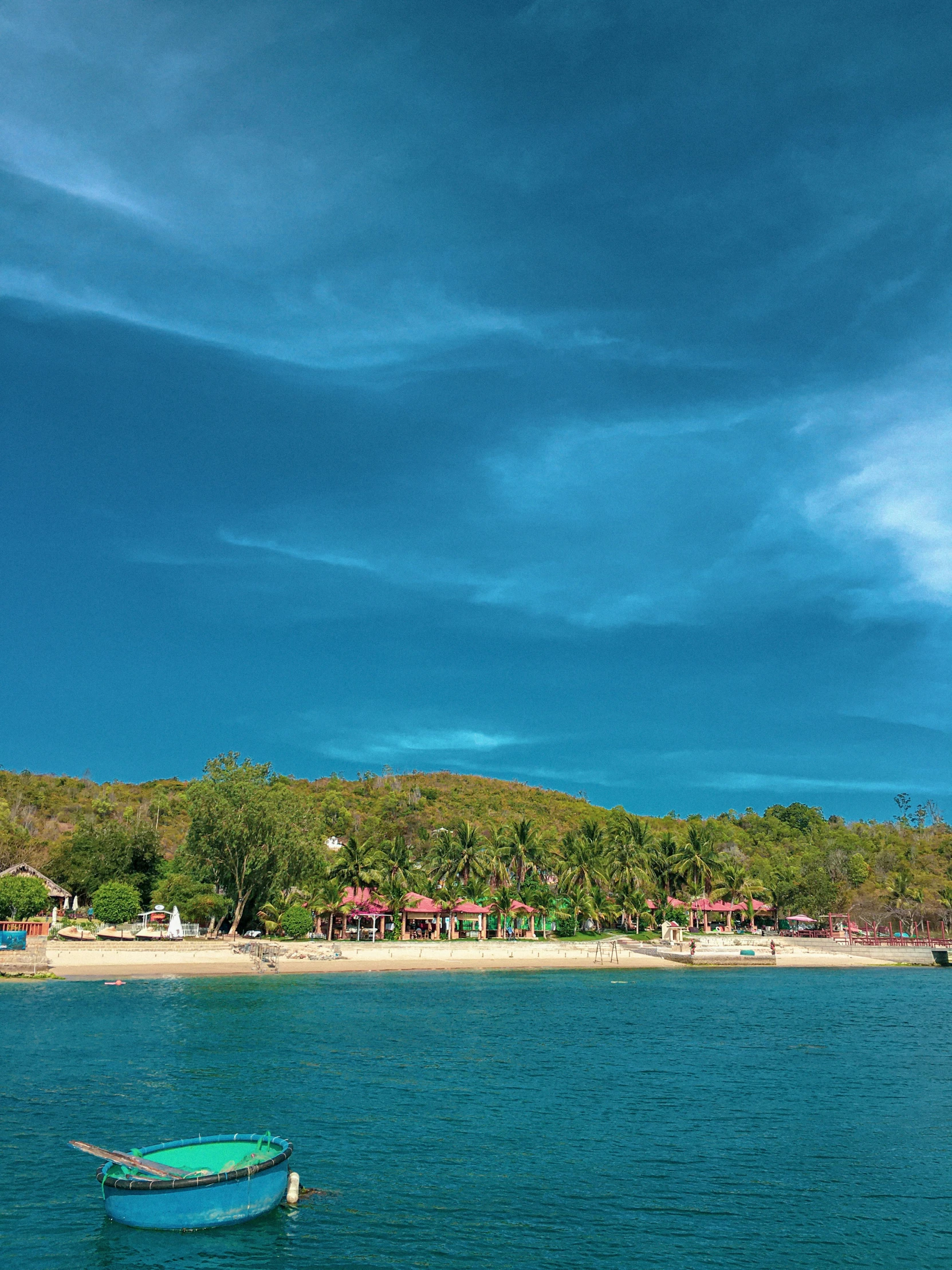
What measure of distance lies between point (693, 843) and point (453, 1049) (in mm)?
82164

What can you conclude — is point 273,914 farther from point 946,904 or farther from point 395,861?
point 946,904

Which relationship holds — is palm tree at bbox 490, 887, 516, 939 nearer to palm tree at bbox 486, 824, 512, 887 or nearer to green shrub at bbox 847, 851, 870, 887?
palm tree at bbox 486, 824, 512, 887

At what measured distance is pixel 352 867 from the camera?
88.4 meters

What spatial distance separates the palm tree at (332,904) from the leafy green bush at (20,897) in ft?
76.8

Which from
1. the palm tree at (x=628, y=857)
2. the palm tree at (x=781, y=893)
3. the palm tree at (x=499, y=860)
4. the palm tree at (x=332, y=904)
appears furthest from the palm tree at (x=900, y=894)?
the palm tree at (x=332, y=904)

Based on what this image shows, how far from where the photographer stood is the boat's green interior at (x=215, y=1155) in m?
19.4

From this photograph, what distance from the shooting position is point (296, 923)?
7519 centimetres

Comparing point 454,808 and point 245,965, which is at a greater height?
point 454,808

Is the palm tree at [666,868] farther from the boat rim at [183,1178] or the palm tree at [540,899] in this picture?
the boat rim at [183,1178]

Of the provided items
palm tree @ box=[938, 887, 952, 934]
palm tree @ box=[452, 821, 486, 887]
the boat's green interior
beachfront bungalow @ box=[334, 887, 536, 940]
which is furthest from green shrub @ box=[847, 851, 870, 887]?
the boat's green interior

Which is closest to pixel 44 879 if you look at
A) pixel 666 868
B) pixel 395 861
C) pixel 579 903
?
pixel 395 861

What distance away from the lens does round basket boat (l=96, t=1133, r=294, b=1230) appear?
18047mm

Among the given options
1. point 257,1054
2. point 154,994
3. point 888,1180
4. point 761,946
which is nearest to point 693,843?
point 761,946

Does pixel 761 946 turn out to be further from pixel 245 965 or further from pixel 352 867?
pixel 245 965
